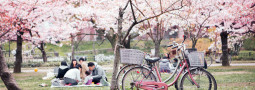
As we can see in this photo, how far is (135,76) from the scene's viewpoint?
213 inches

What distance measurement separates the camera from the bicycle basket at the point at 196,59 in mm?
5102

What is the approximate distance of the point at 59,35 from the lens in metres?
21.4

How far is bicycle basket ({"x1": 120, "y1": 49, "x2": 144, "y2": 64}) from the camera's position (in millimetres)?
5129

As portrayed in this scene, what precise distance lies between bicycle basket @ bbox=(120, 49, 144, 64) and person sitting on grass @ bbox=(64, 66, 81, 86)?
3741 mm

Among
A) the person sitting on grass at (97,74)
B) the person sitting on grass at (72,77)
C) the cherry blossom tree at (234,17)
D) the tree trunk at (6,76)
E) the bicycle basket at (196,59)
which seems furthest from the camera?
the cherry blossom tree at (234,17)

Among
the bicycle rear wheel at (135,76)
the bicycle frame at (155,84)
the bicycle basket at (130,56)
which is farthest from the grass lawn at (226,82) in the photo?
the bicycle basket at (130,56)

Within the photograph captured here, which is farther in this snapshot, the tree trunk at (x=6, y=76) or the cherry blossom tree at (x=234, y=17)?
the cherry blossom tree at (x=234, y=17)

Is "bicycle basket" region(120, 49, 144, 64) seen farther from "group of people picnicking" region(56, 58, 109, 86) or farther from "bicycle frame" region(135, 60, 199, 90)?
"group of people picnicking" region(56, 58, 109, 86)

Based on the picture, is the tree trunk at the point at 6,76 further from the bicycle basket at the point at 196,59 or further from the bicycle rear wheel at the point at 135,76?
the bicycle basket at the point at 196,59

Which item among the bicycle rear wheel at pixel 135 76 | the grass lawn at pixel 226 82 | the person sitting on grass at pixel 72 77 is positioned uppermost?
the bicycle rear wheel at pixel 135 76

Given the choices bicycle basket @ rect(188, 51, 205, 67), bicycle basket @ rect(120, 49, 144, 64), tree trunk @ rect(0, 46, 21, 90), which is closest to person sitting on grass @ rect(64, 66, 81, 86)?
tree trunk @ rect(0, 46, 21, 90)

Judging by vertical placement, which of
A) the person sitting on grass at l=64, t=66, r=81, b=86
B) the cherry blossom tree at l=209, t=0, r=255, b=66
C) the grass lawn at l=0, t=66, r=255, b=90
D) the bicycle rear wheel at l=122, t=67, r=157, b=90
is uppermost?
the cherry blossom tree at l=209, t=0, r=255, b=66

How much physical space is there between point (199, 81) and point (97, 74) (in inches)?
165

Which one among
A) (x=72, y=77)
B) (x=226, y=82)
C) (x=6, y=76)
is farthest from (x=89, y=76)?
(x=226, y=82)
